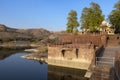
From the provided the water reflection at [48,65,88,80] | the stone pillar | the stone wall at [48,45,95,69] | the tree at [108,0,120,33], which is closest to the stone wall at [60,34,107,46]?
the stone pillar

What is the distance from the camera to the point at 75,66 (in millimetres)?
33469

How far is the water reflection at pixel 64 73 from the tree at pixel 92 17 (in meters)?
15.8

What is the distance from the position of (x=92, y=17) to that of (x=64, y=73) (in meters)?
18.8

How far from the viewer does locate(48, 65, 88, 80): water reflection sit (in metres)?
29.1

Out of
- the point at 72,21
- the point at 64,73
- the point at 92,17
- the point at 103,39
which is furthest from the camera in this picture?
the point at 72,21

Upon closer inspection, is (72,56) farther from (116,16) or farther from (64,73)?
(116,16)

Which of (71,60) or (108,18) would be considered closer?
(71,60)

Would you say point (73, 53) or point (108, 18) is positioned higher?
point (108, 18)

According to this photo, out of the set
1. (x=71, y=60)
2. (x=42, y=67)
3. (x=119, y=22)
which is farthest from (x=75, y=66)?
(x=119, y=22)

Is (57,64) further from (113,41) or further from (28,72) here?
(113,41)

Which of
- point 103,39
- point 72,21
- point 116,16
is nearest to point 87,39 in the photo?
point 103,39

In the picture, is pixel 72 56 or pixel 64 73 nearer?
pixel 64 73

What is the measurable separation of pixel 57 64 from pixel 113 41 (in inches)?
492

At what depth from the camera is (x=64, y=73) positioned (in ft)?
103
